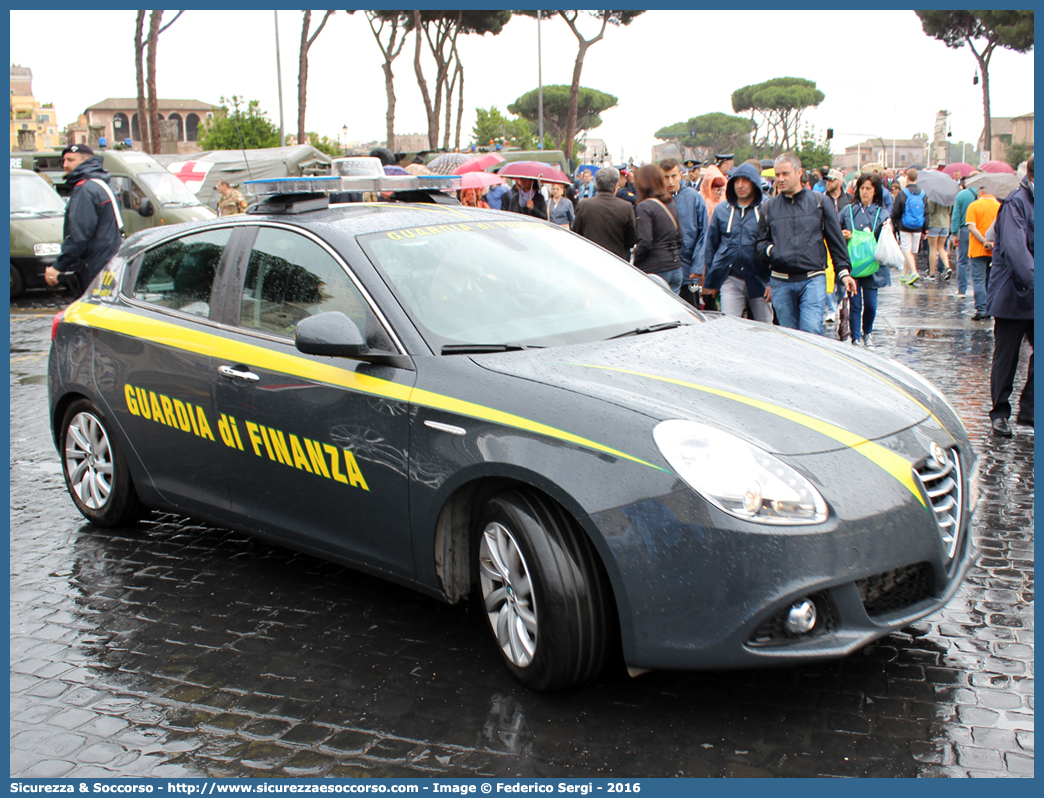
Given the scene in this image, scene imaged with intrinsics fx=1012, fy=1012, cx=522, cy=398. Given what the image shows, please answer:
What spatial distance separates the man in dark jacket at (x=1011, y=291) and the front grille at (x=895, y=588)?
13.3ft

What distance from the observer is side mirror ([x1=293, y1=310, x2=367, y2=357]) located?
11.8 feet

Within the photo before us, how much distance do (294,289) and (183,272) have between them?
884mm

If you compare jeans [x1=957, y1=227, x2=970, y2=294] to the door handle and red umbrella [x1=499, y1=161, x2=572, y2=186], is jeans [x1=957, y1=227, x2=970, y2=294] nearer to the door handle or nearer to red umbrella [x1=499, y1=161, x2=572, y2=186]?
red umbrella [x1=499, y1=161, x2=572, y2=186]

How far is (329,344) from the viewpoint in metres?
3.60

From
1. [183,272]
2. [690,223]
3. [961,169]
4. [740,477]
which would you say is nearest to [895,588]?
[740,477]

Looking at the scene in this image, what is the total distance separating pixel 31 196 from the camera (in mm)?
17328

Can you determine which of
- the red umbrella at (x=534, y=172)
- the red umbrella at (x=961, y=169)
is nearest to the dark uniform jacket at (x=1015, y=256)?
the red umbrella at (x=534, y=172)

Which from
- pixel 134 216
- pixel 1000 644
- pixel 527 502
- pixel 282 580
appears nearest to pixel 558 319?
pixel 527 502

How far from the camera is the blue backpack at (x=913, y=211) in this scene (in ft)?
58.2

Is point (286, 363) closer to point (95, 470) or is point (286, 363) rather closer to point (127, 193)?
point (95, 470)

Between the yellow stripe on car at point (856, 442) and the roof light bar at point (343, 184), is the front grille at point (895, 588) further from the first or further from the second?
the roof light bar at point (343, 184)

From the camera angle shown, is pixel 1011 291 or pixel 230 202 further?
pixel 230 202

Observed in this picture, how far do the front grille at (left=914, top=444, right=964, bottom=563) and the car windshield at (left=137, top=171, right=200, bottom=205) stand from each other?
18.9 metres
